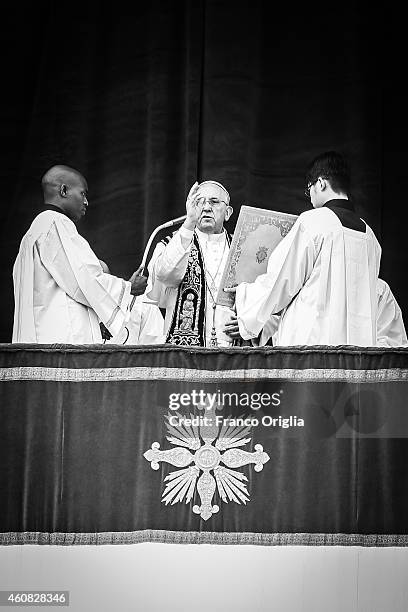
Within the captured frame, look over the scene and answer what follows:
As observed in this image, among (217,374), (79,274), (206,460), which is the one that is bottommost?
(206,460)

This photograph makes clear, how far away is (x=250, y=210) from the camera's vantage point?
688cm

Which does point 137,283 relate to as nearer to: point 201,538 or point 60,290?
point 60,290

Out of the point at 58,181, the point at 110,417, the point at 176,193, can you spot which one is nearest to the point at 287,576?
the point at 110,417

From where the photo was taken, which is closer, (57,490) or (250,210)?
(57,490)

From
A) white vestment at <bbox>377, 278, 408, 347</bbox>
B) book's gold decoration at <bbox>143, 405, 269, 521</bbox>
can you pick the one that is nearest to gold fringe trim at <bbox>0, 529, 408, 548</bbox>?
book's gold decoration at <bbox>143, 405, 269, 521</bbox>

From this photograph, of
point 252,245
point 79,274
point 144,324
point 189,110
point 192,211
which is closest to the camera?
point 252,245

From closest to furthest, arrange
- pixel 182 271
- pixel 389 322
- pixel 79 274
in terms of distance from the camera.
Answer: pixel 79 274 → pixel 182 271 → pixel 389 322

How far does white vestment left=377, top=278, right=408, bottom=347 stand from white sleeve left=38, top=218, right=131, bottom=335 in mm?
1859

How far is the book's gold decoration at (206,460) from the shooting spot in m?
5.80

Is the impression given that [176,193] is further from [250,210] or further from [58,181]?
[250,210]

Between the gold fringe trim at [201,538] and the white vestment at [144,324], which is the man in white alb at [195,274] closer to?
the white vestment at [144,324]

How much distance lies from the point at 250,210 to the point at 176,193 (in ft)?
7.80

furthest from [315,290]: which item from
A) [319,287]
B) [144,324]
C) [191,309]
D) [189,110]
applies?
[189,110]

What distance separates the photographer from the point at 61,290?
735 centimetres
